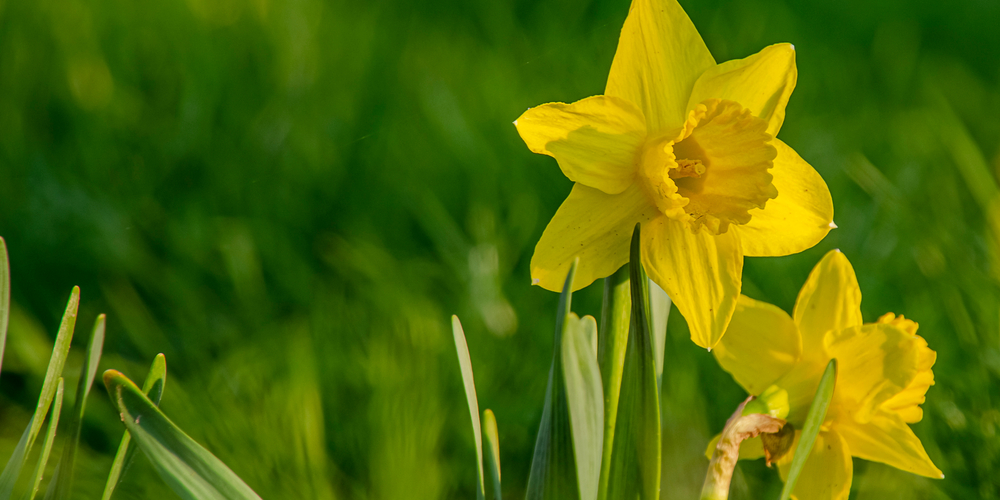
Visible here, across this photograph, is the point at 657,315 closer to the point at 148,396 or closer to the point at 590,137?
the point at 590,137

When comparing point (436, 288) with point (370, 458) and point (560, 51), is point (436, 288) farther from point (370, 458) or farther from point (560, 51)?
point (560, 51)

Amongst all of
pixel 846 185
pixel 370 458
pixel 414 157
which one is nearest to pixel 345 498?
pixel 370 458

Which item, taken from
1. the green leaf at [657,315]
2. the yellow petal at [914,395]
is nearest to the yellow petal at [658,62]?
the green leaf at [657,315]

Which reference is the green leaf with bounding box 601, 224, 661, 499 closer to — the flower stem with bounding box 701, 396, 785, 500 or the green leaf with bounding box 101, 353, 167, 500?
the flower stem with bounding box 701, 396, 785, 500

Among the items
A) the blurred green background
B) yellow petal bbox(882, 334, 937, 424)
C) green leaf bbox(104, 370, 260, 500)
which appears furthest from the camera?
the blurred green background

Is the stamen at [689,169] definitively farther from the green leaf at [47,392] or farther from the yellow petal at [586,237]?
the green leaf at [47,392]

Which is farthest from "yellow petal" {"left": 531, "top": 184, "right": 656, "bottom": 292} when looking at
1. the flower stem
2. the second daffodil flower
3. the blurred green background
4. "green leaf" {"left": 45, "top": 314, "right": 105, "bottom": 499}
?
the blurred green background
